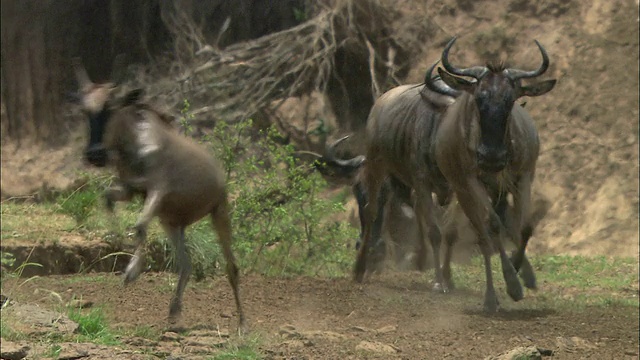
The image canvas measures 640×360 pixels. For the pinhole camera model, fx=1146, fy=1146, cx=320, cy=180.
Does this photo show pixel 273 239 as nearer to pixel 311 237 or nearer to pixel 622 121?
pixel 311 237

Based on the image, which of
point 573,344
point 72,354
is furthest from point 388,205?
point 72,354

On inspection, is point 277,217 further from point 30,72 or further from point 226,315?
point 30,72

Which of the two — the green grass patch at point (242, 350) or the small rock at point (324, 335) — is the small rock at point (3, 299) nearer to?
the green grass patch at point (242, 350)

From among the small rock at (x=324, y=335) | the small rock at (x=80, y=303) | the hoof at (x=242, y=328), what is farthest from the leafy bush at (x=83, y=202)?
the small rock at (x=324, y=335)

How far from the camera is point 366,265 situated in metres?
12.2

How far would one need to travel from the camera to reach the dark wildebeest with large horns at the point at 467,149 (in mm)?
9125

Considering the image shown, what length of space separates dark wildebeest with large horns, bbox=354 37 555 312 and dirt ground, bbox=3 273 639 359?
0.67m

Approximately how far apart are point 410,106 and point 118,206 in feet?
9.95

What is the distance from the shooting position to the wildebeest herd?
7367 mm

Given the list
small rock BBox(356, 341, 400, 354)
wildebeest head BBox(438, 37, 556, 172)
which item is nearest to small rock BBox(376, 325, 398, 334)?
small rock BBox(356, 341, 400, 354)

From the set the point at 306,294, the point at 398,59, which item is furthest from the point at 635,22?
the point at 306,294

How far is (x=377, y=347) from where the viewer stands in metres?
7.22

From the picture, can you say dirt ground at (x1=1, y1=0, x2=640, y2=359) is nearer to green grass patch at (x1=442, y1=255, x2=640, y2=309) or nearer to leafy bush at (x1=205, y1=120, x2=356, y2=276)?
green grass patch at (x1=442, y1=255, x2=640, y2=309)

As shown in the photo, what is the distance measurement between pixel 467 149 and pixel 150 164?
333cm
